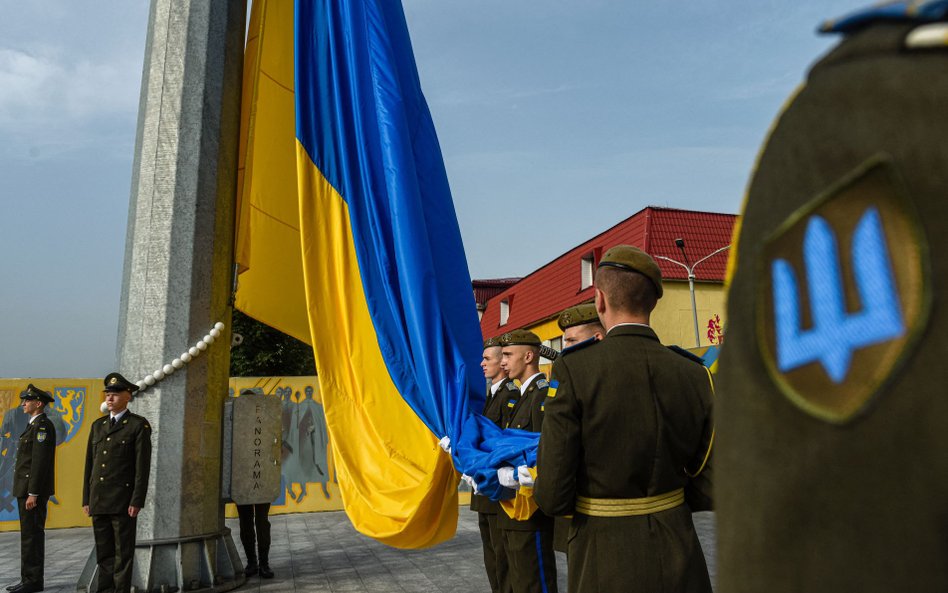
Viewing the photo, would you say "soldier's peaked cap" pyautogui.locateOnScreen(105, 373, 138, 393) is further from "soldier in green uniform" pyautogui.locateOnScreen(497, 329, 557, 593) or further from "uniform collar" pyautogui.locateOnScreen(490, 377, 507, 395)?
"soldier in green uniform" pyautogui.locateOnScreen(497, 329, 557, 593)

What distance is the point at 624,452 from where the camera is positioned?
248 centimetres

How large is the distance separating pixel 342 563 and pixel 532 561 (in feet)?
12.4

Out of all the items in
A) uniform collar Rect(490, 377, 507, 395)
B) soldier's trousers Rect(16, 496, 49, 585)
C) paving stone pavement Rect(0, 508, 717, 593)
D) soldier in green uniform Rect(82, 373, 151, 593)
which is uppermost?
uniform collar Rect(490, 377, 507, 395)

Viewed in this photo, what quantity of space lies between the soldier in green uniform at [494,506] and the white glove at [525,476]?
1.26 metres

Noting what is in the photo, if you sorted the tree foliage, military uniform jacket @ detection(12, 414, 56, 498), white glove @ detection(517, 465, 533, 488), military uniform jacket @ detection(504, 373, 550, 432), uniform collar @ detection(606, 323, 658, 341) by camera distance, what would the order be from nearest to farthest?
uniform collar @ detection(606, 323, 658, 341) → white glove @ detection(517, 465, 533, 488) → military uniform jacket @ detection(504, 373, 550, 432) → military uniform jacket @ detection(12, 414, 56, 498) → the tree foliage

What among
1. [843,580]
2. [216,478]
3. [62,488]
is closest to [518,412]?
[216,478]

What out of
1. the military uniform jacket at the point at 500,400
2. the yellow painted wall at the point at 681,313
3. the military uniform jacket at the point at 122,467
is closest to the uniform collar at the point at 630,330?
the military uniform jacket at the point at 500,400

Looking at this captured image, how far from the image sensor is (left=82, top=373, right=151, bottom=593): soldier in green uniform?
5.44 metres

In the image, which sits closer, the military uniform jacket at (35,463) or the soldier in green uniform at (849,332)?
the soldier in green uniform at (849,332)

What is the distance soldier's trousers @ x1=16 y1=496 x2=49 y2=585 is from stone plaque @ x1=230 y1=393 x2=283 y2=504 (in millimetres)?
2291

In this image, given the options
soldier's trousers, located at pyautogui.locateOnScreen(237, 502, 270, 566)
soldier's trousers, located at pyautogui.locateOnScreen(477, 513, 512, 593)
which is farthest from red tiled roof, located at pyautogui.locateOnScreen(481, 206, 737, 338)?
soldier's trousers, located at pyautogui.locateOnScreen(477, 513, 512, 593)

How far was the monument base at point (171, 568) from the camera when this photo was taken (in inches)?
212

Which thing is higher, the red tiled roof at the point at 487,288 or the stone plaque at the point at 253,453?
the red tiled roof at the point at 487,288

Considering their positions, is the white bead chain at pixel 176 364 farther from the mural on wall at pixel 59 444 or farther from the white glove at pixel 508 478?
the mural on wall at pixel 59 444
